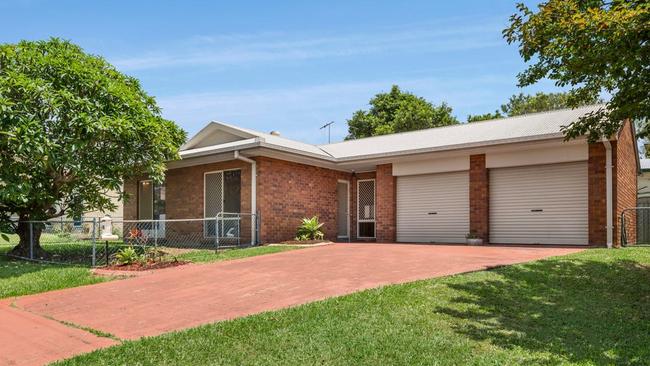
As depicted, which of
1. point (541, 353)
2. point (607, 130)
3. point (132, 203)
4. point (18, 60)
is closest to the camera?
point (541, 353)

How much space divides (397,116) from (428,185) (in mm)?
18955

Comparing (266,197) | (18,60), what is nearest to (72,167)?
(18,60)

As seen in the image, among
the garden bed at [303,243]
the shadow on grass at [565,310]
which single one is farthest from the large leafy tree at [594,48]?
the garden bed at [303,243]

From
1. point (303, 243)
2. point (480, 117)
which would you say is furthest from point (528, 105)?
point (303, 243)

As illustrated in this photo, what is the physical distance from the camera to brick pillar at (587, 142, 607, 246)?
12.6 m

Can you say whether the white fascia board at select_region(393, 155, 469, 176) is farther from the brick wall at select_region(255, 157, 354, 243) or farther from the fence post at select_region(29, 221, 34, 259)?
the fence post at select_region(29, 221, 34, 259)

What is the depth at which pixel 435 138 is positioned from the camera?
17109 millimetres

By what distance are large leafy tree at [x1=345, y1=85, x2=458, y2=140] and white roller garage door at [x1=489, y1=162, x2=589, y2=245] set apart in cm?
1983

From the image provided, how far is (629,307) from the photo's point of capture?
6.34 m

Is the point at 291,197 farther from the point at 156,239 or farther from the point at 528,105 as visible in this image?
the point at 528,105

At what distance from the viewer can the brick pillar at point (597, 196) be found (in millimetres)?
12609

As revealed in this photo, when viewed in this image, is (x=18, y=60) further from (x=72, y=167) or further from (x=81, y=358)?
(x=81, y=358)

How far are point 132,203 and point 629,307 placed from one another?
17643 mm

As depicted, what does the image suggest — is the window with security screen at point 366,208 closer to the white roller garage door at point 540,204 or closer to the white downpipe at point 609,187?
the white roller garage door at point 540,204
